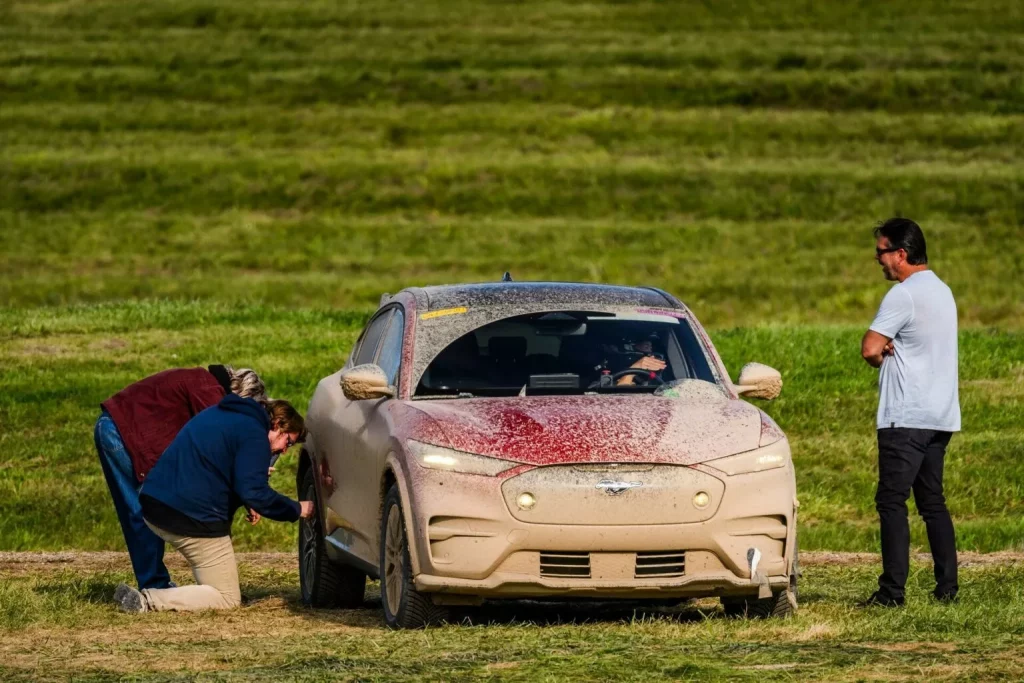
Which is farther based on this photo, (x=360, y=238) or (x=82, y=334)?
(x=360, y=238)

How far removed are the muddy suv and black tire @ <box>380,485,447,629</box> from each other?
0.01 meters

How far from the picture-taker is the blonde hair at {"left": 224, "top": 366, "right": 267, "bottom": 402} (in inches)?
417

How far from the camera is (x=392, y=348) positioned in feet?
33.9

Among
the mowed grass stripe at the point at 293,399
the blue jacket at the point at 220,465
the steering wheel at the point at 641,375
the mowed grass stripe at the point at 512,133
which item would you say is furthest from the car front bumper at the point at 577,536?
the mowed grass stripe at the point at 512,133

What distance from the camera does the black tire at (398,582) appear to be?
Answer: 8.88 meters

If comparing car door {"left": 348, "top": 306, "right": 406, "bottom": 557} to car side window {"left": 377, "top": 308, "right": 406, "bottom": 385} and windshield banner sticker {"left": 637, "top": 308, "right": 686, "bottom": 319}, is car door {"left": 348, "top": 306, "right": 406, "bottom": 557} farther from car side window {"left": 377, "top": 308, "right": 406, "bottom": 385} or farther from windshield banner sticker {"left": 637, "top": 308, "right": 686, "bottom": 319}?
windshield banner sticker {"left": 637, "top": 308, "right": 686, "bottom": 319}

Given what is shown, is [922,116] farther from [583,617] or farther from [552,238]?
[583,617]

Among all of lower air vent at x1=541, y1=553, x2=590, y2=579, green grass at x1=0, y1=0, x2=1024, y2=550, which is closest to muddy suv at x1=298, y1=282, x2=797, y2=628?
lower air vent at x1=541, y1=553, x2=590, y2=579

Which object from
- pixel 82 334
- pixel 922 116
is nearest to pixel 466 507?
pixel 82 334

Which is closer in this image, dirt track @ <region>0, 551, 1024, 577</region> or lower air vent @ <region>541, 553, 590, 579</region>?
lower air vent @ <region>541, 553, 590, 579</region>

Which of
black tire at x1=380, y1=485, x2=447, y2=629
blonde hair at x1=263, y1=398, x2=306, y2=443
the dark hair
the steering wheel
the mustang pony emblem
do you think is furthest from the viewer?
blonde hair at x1=263, y1=398, x2=306, y2=443

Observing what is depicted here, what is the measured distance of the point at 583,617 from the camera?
9.80m

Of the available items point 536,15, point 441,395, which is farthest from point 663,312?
point 536,15

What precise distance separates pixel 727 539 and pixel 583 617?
1.32m
